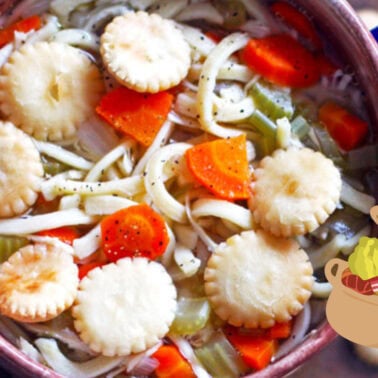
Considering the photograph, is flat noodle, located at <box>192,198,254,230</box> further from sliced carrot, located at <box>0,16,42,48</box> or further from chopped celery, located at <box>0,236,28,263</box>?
sliced carrot, located at <box>0,16,42,48</box>

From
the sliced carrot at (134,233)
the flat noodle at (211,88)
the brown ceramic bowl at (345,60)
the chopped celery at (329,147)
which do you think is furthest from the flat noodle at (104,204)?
the chopped celery at (329,147)

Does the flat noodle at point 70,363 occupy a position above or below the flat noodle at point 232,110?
below

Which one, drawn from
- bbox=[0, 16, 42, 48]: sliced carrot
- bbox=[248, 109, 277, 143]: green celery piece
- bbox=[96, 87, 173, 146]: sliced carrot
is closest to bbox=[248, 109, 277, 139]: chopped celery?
bbox=[248, 109, 277, 143]: green celery piece

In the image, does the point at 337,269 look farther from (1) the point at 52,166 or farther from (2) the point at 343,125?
(1) the point at 52,166

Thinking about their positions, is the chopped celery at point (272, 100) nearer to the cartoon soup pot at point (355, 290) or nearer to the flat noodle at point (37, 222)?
the cartoon soup pot at point (355, 290)

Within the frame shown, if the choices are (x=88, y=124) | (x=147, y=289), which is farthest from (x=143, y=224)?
(x=88, y=124)

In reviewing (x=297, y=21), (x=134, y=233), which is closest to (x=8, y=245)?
(x=134, y=233)

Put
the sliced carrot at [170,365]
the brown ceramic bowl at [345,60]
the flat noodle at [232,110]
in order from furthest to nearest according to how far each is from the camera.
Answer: the flat noodle at [232,110], the sliced carrot at [170,365], the brown ceramic bowl at [345,60]
